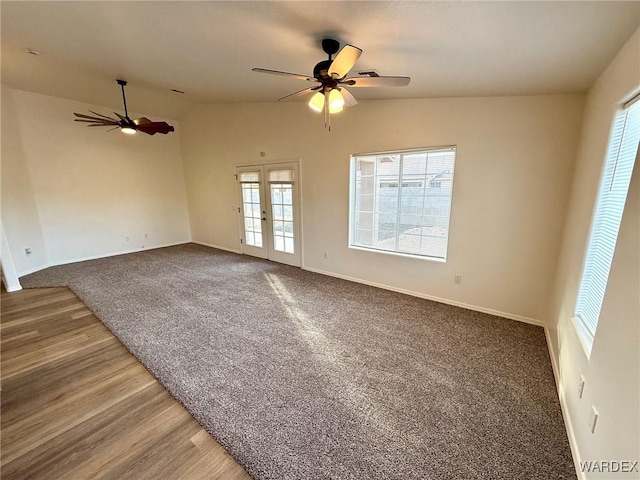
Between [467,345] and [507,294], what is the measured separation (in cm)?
100

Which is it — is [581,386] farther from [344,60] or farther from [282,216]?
[282,216]

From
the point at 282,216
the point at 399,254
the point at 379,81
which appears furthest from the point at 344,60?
the point at 282,216

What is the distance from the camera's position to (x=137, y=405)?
6.29ft

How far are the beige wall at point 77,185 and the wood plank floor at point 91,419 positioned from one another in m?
3.13

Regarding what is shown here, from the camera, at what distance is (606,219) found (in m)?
1.75

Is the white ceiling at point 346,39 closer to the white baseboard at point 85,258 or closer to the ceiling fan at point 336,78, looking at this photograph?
the ceiling fan at point 336,78

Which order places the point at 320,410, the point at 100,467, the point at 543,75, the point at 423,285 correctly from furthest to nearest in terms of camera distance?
the point at 423,285
the point at 543,75
the point at 320,410
the point at 100,467

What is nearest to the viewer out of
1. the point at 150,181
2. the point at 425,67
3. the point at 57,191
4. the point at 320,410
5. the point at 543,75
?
the point at 320,410

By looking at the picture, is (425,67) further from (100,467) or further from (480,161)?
(100,467)

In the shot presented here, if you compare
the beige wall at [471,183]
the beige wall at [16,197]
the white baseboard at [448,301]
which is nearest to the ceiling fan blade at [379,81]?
the beige wall at [471,183]

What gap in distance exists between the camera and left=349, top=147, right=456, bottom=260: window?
11.2 feet

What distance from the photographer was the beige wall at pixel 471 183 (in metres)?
2.72

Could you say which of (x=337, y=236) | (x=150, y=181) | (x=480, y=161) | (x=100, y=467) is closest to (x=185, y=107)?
(x=150, y=181)

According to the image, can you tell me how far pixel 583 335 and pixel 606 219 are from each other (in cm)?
78
